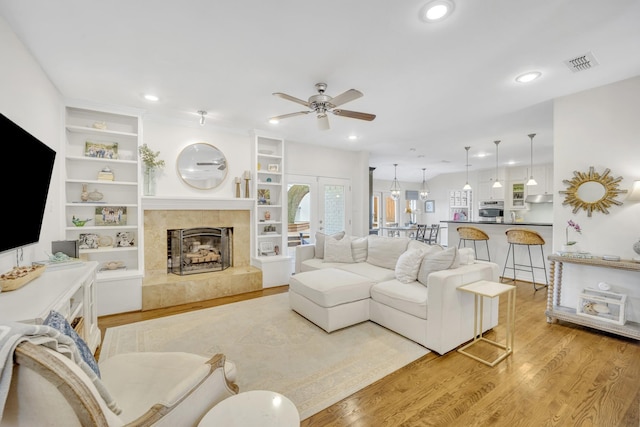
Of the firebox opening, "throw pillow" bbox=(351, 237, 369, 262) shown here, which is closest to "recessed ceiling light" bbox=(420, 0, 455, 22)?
"throw pillow" bbox=(351, 237, 369, 262)

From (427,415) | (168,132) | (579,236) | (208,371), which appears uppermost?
(168,132)

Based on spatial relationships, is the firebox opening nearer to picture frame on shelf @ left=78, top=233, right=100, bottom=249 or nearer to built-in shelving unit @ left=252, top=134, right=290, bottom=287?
built-in shelving unit @ left=252, top=134, right=290, bottom=287

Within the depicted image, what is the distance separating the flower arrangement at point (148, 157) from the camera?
3.80m

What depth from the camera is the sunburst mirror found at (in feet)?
9.52

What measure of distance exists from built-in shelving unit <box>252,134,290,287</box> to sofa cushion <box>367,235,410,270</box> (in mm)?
1497

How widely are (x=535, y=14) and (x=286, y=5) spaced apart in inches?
64.5

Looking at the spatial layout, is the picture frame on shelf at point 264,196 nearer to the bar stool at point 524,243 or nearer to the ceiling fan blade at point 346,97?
the ceiling fan blade at point 346,97

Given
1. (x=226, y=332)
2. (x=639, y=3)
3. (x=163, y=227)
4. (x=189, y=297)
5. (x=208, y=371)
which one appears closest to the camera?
(x=208, y=371)

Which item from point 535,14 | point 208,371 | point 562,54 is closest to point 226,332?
point 208,371

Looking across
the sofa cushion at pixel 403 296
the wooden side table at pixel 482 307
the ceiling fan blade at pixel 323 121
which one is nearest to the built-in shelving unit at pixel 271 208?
the ceiling fan blade at pixel 323 121

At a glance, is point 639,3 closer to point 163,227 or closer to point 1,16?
point 1,16

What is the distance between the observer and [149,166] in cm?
→ 391

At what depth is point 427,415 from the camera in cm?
178

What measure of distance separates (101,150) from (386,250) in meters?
4.01
